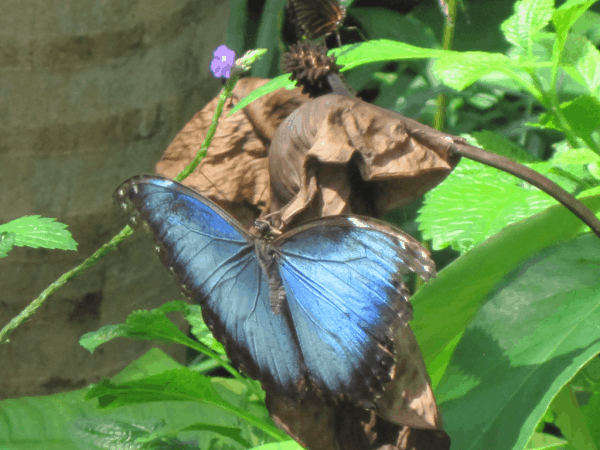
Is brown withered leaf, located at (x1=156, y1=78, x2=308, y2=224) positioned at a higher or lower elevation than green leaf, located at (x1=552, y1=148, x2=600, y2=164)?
higher

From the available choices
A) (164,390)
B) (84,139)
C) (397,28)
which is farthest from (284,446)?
(397,28)

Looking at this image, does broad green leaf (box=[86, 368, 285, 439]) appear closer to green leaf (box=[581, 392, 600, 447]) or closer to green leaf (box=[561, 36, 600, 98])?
green leaf (box=[581, 392, 600, 447])

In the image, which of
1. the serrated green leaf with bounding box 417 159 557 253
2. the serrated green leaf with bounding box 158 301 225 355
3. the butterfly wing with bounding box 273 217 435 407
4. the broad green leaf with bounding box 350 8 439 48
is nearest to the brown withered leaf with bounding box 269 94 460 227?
the butterfly wing with bounding box 273 217 435 407

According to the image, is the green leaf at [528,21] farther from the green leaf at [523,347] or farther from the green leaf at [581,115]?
the green leaf at [523,347]

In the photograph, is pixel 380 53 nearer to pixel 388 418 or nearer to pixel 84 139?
pixel 388 418

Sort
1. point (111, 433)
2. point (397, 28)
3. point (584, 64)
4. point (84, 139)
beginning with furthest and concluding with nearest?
point (397, 28) < point (84, 139) < point (111, 433) < point (584, 64)
